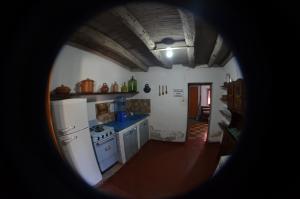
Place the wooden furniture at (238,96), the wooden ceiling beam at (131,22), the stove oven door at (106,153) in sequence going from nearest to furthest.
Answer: the wooden ceiling beam at (131,22) < the wooden furniture at (238,96) < the stove oven door at (106,153)

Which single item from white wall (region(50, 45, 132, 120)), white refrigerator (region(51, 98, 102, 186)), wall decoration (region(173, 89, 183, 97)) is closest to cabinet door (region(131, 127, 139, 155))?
white wall (region(50, 45, 132, 120))

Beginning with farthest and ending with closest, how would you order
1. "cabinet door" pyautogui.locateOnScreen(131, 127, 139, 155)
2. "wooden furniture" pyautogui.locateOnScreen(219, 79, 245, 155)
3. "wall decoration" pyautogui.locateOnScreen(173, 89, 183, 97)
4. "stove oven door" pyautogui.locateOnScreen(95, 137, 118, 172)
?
"wall decoration" pyautogui.locateOnScreen(173, 89, 183, 97) → "cabinet door" pyautogui.locateOnScreen(131, 127, 139, 155) → "stove oven door" pyautogui.locateOnScreen(95, 137, 118, 172) → "wooden furniture" pyautogui.locateOnScreen(219, 79, 245, 155)

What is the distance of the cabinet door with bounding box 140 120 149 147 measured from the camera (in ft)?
13.6

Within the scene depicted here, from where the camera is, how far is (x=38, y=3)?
0.42 m

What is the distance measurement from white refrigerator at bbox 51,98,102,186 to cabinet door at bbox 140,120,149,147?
1.80m

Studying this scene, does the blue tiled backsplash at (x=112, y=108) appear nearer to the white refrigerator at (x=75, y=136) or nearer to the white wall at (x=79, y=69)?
the white wall at (x=79, y=69)

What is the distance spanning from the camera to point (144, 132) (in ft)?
14.4

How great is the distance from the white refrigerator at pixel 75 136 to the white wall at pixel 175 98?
263cm

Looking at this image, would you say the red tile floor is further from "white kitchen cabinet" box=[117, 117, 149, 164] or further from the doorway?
the doorway

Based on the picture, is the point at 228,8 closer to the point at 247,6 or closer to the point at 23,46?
the point at 247,6

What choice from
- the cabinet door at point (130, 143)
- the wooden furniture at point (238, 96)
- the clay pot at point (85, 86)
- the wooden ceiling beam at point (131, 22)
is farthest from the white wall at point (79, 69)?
the wooden furniture at point (238, 96)

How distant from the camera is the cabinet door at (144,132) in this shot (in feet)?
13.6

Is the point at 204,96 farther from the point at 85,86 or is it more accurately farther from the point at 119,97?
the point at 85,86

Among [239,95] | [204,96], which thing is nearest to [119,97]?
[239,95]
